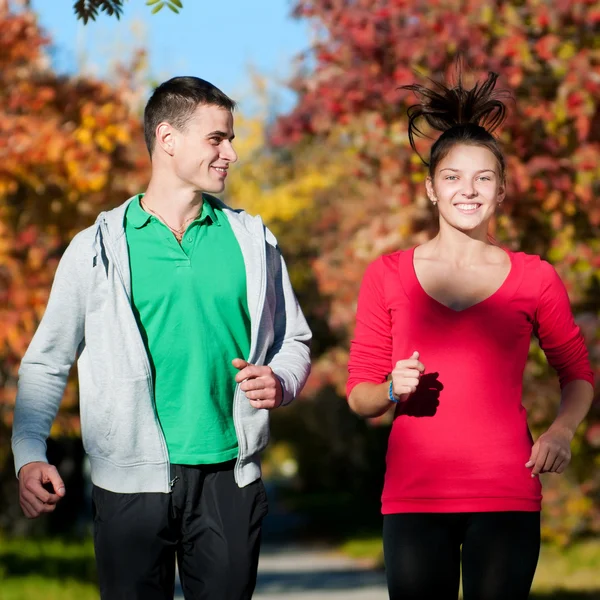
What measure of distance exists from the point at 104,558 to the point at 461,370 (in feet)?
4.35

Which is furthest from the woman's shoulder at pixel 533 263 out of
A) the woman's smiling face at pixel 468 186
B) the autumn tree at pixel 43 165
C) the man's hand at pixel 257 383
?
the autumn tree at pixel 43 165

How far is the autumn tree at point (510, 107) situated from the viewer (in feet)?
29.5

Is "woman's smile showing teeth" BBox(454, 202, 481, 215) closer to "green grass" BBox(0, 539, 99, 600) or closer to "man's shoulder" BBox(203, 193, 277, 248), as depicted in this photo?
"man's shoulder" BBox(203, 193, 277, 248)

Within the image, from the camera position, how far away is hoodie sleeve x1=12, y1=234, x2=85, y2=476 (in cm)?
402

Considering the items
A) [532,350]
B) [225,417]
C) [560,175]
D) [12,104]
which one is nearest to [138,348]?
[225,417]

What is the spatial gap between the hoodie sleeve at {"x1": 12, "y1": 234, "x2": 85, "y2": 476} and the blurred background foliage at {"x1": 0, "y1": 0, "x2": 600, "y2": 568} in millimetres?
5126

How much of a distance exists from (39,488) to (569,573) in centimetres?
928

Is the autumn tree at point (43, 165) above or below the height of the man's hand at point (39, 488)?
above

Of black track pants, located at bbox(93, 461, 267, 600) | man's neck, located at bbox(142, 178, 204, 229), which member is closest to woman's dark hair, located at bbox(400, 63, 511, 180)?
man's neck, located at bbox(142, 178, 204, 229)

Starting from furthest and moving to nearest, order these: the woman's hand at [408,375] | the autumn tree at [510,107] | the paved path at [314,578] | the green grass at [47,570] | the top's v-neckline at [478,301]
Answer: the paved path at [314,578], the green grass at [47,570], the autumn tree at [510,107], the top's v-neckline at [478,301], the woman's hand at [408,375]

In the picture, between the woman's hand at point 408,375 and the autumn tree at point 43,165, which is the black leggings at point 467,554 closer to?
the woman's hand at point 408,375

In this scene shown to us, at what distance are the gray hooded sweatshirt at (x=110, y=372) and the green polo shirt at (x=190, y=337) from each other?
45mm

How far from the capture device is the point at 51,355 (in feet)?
13.3

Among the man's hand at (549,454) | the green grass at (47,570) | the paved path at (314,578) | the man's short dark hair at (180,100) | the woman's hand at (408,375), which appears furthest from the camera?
the paved path at (314,578)
